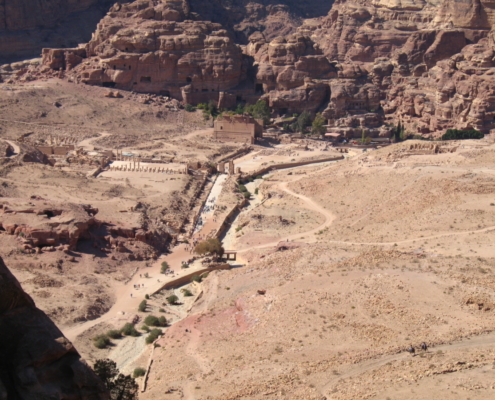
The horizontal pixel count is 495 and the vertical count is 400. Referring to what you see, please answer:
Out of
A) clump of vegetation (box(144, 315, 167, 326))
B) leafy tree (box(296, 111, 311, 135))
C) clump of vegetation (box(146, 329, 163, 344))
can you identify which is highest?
clump of vegetation (box(146, 329, 163, 344))

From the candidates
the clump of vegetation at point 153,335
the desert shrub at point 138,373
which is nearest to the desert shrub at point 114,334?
the clump of vegetation at point 153,335

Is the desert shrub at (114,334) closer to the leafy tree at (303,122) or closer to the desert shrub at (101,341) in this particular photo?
the desert shrub at (101,341)

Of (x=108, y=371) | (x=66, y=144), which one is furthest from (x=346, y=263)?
(x=66, y=144)

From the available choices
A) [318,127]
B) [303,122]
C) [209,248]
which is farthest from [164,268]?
[303,122]

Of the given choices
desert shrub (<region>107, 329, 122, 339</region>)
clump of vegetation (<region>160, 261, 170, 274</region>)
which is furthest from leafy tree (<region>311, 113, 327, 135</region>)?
desert shrub (<region>107, 329, 122, 339</region>)

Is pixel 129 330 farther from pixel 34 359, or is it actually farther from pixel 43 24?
pixel 43 24

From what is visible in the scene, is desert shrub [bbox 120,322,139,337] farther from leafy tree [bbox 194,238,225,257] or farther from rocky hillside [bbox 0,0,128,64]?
rocky hillside [bbox 0,0,128,64]

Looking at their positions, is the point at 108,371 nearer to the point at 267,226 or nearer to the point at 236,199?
the point at 267,226
